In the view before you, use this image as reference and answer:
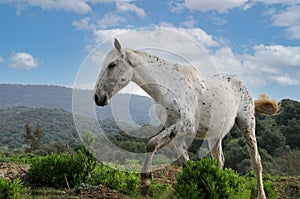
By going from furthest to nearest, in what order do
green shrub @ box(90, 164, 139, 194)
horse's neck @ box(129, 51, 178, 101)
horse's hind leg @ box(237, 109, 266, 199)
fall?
horse's hind leg @ box(237, 109, 266, 199) → green shrub @ box(90, 164, 139, 194) → horse's neck @ box(129, 51, 178, 101)

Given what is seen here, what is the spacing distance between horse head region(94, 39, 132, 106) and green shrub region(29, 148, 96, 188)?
1990 mm

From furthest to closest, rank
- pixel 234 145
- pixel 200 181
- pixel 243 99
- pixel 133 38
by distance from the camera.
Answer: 1. pixel 234 145
2. pixel 243 99
3. pixel 133 38
4. pixel 200 181

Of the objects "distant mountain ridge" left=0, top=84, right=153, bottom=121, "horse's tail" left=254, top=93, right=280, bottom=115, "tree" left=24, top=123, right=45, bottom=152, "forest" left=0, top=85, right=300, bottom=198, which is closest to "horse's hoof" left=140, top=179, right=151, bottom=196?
"forest" left=0, top=85, right=300, bottom=198

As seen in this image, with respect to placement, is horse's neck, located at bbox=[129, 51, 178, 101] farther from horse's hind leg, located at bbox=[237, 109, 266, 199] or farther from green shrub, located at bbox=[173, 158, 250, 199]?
horse's hind leg, located at bbox=[237, 109, 266, 199]

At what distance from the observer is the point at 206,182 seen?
164 inches

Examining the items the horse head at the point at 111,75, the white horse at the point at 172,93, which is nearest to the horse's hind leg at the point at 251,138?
the white horse at the point at 172,93

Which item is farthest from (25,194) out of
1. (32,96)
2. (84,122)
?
(32,96)

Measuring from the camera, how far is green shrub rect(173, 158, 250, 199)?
13.4 feet

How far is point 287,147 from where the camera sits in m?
23.6

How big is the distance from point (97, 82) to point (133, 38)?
2.53 feet

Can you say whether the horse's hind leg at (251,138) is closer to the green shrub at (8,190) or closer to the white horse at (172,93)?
the white horse at (172,93)

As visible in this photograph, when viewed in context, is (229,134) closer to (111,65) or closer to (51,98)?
(111,65)

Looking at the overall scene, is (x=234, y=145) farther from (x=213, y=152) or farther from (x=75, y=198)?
(x=75, y=198)

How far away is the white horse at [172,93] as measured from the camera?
4328 millimetres
